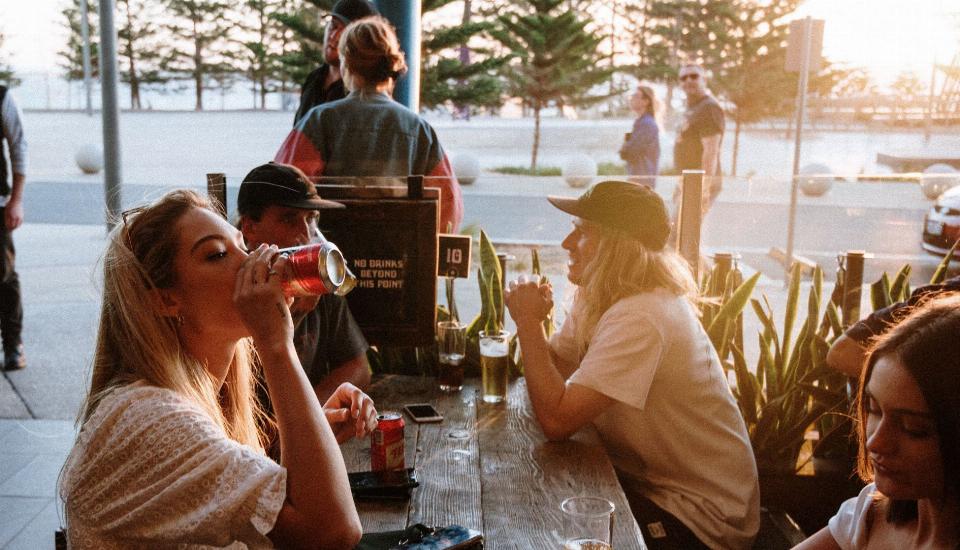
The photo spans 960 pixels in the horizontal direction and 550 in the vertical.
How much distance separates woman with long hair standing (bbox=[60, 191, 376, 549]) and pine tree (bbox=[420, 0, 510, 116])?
45.1ft

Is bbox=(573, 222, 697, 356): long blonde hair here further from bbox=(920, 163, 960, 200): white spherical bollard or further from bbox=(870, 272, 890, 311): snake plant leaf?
bbox=(920, 163, 960, 200): white spherical bollard

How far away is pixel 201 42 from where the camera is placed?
82.1 feet

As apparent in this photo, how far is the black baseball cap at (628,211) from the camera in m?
2.36

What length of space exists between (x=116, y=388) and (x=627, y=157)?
8.19 meters

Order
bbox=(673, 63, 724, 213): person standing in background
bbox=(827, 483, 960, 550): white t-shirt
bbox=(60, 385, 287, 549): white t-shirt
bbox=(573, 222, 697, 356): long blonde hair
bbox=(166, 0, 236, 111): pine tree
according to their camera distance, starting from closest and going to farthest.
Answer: bbox=(60, 385, 287, 549): white t-shirt
bbox=(827, 483, 960, 550): white t-shirt
bbox=(573, 222, 697, 356): long blonde hair
bbox=(673, 63, 724, 213): person standing in background
bbox=(166, 0, 236, 111): pine tree

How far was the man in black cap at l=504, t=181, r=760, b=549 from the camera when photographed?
7.10 ft

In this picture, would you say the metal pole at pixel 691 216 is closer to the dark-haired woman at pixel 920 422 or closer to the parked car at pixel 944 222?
the parked car at pixel 944 222

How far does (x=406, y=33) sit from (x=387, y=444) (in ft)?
9.78

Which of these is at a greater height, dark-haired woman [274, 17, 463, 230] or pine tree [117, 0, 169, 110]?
pine tree [117, 0, 169, 110]

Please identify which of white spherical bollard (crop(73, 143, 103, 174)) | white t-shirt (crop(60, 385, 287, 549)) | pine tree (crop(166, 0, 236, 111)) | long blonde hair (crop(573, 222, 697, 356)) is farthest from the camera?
pine tree (crop(166, 0, 236, 111))

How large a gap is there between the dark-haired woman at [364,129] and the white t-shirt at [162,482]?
82.5 inches

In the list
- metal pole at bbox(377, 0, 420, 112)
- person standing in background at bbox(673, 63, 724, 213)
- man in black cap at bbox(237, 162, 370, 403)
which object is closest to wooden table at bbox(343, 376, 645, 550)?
man in black cap at bbox(237, 162, 370, 403)

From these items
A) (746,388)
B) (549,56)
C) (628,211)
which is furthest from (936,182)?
(549,56)

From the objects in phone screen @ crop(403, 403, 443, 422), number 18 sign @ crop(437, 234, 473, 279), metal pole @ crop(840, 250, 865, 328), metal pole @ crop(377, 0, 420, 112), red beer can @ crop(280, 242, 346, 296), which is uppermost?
metal pole @ crop(377, 0, 420, 112)
